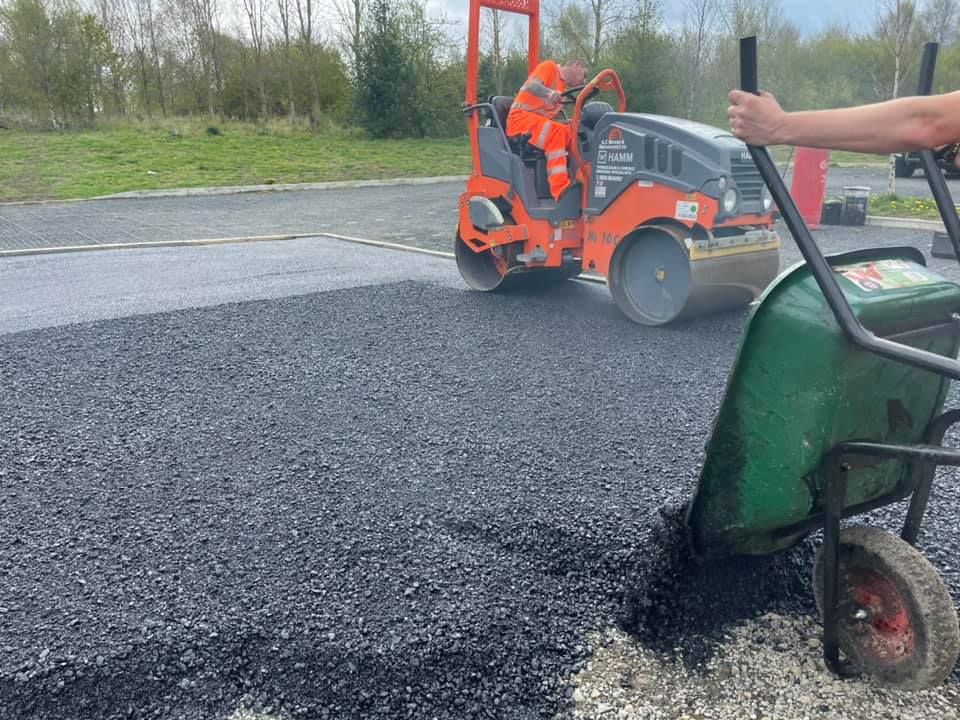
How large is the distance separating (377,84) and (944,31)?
15715 mm

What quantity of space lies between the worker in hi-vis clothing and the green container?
3.77 metres

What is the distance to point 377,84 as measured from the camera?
2308cm

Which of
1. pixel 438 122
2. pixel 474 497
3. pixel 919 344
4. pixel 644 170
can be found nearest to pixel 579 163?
pixel 644 170

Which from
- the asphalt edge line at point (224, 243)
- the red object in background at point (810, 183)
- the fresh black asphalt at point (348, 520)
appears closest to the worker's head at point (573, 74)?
the fresh black asphalt at point (348, 520)

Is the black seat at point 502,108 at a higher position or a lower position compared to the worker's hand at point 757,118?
higher

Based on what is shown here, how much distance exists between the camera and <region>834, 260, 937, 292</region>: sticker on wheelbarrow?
1.84m

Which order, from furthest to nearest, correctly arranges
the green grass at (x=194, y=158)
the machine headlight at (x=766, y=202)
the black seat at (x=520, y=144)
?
1. the green grass at (x=194, y=158)
2. the black seat at (x=520, y=144)
3. the machine headlight at (x=766, y=202)

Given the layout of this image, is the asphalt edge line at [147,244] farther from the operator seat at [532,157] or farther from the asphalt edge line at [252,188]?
the asphalt edge line at [252,188]

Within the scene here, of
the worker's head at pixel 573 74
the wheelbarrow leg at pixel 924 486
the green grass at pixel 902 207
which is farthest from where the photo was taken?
the green grass at pixel 902 207

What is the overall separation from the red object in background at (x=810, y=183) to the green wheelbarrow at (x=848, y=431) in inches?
346

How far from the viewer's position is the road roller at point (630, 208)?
506 cm

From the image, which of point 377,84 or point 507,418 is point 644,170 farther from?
point 377,84

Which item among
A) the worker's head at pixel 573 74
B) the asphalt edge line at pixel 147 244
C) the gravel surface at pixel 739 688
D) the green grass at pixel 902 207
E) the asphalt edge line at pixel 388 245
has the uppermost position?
the worker's head at pixel 573 74

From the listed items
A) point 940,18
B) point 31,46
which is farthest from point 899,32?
point 31,46
